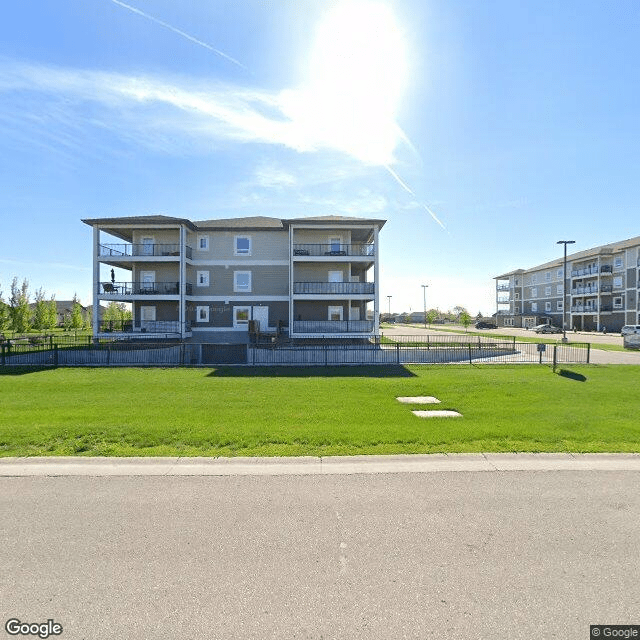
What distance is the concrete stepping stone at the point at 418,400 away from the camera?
35.7ft

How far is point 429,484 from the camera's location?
5.48 meters

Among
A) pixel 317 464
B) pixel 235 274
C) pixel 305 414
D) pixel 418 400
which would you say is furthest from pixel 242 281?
pixel 317 464

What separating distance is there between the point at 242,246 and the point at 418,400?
2343 cm

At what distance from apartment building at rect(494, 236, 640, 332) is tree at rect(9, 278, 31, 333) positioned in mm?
69811

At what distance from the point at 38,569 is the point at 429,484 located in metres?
4.81

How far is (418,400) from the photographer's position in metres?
11.2

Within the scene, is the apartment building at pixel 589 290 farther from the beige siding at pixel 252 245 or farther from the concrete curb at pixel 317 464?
the concrete curb at pixel 317 464

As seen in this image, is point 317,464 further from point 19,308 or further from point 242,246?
point 19,308

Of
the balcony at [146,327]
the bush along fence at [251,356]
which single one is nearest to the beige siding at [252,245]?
the balcony at [146,327]

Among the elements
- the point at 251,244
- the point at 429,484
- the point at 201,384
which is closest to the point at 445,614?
the point at 429,484

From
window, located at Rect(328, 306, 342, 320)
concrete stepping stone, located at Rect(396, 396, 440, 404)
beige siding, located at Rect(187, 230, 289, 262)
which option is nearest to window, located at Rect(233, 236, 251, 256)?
beige siding, located at Rect(187, 230, 289, 262)

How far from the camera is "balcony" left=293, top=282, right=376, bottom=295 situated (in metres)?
28.5

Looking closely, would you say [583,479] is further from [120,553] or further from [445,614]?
[120,553]

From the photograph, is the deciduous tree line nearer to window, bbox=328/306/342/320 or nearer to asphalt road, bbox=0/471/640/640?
window, bbox=328/306/342/320
